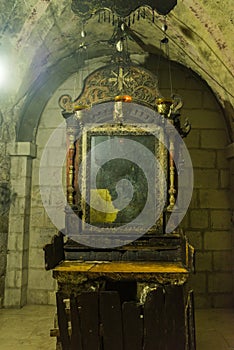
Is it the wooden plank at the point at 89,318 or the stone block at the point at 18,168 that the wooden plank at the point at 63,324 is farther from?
the stone block at the point at 18,168

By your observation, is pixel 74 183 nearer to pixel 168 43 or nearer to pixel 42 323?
pixel 42 323

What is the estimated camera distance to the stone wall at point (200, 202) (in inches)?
178

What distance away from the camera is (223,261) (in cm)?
454

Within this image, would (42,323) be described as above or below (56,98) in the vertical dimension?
below

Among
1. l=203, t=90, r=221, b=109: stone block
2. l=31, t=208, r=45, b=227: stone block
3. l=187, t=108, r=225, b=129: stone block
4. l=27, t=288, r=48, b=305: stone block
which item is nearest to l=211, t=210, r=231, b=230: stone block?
l=187, t=108, r=225, b=129: stone block

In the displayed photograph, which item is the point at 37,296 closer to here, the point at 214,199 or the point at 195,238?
the point at 195,238

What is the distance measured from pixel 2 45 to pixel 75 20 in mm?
860

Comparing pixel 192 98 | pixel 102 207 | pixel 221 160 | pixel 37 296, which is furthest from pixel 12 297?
pixel 192 98

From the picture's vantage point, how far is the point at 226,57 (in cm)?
354

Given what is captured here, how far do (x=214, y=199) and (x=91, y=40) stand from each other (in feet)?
8.67

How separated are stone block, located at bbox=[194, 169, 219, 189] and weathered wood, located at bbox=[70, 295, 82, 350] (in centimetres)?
275

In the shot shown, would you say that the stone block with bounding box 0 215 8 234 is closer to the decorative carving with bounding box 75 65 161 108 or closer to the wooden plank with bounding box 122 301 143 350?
the decorative carving with bounding box 75 65 161 108

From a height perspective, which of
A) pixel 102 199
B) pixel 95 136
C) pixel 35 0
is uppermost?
pixel 35 0

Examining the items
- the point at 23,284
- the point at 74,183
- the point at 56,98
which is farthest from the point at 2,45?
the point at 23,284
